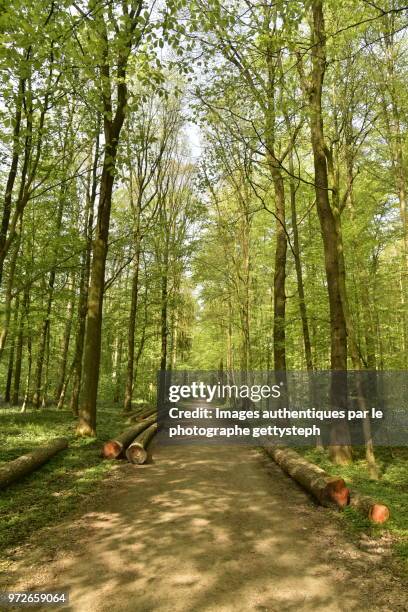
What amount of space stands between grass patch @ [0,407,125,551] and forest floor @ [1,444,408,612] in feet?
1.02

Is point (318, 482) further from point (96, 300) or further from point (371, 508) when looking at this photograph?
point (96, 300)

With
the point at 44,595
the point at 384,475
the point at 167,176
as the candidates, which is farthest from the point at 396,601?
the point at 167,176

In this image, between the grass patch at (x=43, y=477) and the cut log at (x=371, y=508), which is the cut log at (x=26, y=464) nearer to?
the grass patch at (x=43, y=477)

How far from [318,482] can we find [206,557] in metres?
3.24

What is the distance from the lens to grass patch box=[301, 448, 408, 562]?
5992 mm

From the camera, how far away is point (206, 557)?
512cm

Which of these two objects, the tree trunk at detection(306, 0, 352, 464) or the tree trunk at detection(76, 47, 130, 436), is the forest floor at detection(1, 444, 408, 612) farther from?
the tree trunk at detection(76, 47, 130, 436)

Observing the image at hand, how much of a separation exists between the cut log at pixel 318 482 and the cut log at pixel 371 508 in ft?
0.86

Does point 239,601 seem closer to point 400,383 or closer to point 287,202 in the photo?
point 400,383

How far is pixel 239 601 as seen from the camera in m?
Answer: 4.15

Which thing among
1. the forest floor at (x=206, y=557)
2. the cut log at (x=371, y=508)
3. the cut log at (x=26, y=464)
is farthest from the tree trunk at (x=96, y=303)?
the cut log at (x=371, y=508)

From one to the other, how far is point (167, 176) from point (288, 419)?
50.8ft

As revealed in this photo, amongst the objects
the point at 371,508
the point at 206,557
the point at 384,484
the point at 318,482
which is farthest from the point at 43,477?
the point at 384,484

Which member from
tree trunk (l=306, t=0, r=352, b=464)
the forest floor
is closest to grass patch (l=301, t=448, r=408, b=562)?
the forest floor
